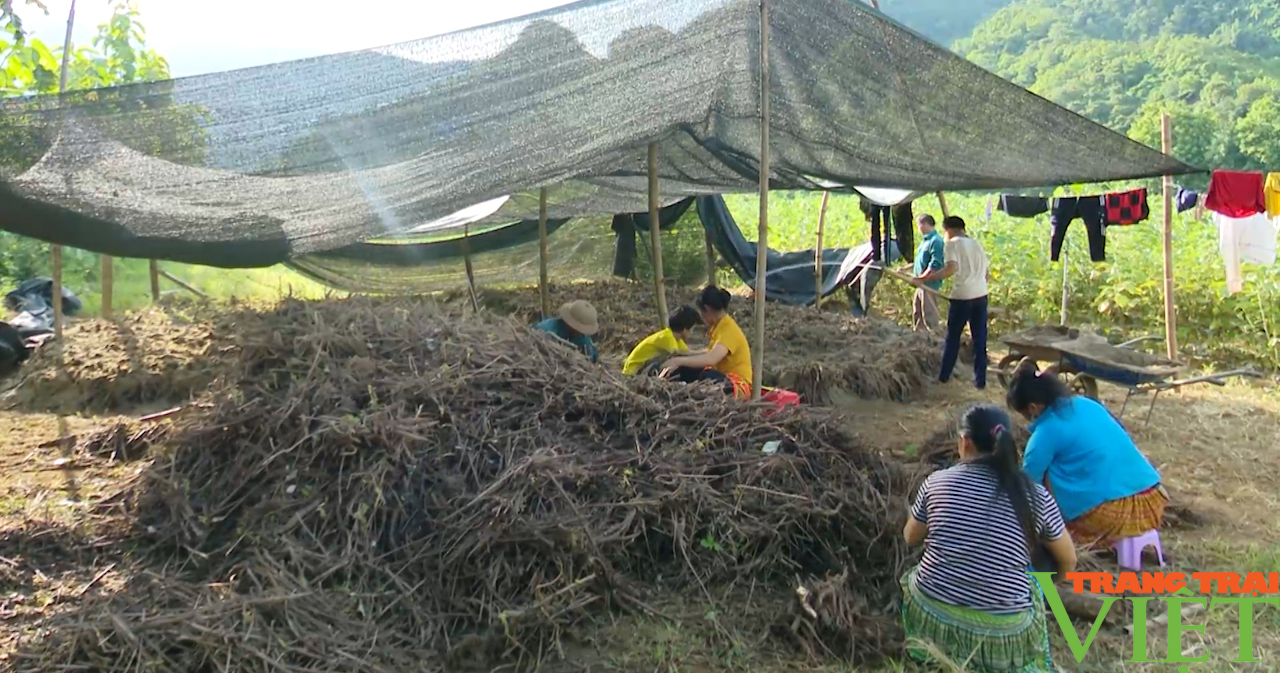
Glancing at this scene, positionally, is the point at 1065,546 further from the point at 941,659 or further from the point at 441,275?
the point at 441,275

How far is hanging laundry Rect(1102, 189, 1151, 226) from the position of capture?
6.66 metres

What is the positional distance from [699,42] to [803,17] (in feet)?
1.51

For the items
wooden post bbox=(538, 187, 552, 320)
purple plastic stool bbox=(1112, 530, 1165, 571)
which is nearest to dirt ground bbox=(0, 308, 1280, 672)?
purple plastic stool bbox=(1112, 530, 1165, 571)

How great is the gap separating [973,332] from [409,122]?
4.33 m

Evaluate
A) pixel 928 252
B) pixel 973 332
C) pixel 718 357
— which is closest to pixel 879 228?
pixel 928 252

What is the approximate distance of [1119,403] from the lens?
6.20m

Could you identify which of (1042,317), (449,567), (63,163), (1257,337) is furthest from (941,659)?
(1042,317)

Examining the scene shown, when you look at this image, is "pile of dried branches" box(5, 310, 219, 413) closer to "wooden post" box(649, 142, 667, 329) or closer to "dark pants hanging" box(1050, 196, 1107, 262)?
"wooden post" box(649, 142, 667, 329)

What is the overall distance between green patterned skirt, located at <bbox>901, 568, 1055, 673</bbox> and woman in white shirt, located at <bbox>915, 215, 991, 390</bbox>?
4.07m

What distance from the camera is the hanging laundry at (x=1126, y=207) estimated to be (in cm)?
666

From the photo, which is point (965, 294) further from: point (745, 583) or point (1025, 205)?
point (745, 583)

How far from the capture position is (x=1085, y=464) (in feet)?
10.6

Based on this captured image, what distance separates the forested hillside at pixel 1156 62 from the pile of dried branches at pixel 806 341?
14.7 meters

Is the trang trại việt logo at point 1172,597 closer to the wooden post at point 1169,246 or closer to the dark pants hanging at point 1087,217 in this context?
the wooden post at point 1169,246
